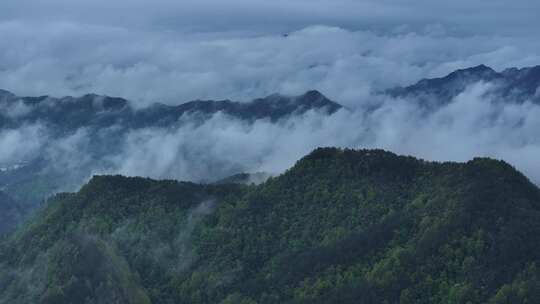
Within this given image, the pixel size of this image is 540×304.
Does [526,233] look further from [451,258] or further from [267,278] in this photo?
[267,278]

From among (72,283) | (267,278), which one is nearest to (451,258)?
(267,278)

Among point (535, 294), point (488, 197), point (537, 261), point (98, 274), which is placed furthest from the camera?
point (98, 274)

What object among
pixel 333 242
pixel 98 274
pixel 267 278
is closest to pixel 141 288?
pixel 98 274

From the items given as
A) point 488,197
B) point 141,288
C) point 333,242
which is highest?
point 488,197

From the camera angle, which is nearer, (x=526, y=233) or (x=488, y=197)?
(x=526, y=233)

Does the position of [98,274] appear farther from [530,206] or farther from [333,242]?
[530,206]

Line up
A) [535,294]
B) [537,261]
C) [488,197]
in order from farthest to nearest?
[488,197]
[537,261]
[535,294]

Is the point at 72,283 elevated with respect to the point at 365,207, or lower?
lower

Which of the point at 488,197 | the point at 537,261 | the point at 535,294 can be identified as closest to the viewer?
the point at 535,294

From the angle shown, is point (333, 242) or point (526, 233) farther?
point (333, 242)

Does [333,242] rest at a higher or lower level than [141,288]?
higher
